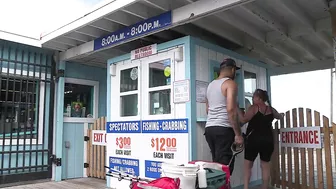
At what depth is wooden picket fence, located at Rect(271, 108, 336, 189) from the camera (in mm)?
4246

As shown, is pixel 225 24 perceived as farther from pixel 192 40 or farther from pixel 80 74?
pixel 80 74

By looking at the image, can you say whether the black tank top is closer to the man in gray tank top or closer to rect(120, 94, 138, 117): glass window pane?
the man in gray tank top

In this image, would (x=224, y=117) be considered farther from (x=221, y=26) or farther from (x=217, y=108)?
(x=221, y=26)

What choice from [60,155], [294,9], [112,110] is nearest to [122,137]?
[112,110]

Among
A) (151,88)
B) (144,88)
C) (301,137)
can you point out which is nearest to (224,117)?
(151,88)

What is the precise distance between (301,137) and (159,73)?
7.99 ft

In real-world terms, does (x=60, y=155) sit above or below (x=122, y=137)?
below

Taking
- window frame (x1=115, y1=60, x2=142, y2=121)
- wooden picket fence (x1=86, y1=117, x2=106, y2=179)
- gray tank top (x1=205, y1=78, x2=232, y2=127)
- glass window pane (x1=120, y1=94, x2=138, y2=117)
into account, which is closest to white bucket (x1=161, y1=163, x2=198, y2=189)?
gray tank top (x1=205, y1=78, x2=232, y2=127)

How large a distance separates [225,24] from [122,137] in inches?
100

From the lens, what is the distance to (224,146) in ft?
10.6

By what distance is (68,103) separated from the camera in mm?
6266

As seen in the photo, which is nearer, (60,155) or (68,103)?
(60,155)

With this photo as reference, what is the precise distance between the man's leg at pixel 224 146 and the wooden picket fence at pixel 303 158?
1.82 metres

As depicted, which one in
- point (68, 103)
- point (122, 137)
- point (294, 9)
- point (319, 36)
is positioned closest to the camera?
point (294, 9)
